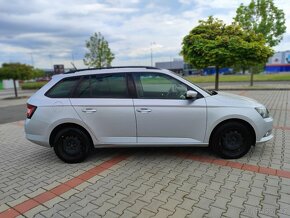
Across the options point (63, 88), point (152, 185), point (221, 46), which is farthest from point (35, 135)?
point (221, 46)

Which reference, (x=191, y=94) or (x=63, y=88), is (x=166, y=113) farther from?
(x=63, y=88)

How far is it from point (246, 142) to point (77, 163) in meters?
3.10

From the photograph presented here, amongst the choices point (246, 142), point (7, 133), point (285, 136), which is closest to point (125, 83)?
point (246, 142)

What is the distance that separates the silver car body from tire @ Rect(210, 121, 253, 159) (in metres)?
0.12

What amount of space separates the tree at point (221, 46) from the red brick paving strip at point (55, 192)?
19.0 ft

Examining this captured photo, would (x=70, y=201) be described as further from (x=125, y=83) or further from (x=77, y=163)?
(x=125, y=83)

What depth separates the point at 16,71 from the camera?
18734 mm

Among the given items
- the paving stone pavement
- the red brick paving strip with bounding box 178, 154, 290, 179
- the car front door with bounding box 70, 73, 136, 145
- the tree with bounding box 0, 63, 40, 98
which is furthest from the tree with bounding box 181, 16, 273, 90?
the tree with bounding box 0, 63, 40, 98

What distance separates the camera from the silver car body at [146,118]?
4.14m

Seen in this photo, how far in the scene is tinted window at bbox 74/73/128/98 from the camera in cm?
433

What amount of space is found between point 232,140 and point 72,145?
2901 millimetres

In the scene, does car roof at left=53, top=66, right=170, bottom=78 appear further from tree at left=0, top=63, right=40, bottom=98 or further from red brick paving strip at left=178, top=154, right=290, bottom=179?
tree at left=0, top=63, right=40, bottom=98

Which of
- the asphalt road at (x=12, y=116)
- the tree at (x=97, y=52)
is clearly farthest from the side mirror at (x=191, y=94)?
the tree at (x=97, y=52)

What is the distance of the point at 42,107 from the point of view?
433cm
